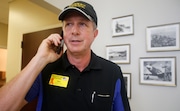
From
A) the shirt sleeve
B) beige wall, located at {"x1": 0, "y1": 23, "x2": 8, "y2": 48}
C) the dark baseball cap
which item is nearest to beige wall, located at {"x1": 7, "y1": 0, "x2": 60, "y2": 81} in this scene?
the dark baseball cap

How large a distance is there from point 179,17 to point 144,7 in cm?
32

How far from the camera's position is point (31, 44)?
8.02ft

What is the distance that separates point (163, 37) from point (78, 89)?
0.96 metres

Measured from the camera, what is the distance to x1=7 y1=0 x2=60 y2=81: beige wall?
2.49 meters

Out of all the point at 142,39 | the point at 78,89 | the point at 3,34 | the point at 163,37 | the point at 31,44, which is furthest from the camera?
the point at 3,34

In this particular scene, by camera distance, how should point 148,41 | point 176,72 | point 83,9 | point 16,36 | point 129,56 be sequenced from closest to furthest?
point 83,9 → point 176,72 → point 148,41 → point 129,56 → point 16,36

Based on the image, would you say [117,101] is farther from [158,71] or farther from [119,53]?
[119,53]

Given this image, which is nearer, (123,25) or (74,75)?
(74,75)

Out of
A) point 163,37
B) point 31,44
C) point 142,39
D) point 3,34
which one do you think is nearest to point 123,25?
point 142,39

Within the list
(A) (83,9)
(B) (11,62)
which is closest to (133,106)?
(A) (83,9)

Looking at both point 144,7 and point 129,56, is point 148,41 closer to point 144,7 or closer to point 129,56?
point 129,56

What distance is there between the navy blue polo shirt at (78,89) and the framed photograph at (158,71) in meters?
0.64

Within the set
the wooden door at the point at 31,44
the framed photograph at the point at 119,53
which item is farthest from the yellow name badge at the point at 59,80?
the wooden door at the point at 31,44

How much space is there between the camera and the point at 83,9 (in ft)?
2.59
